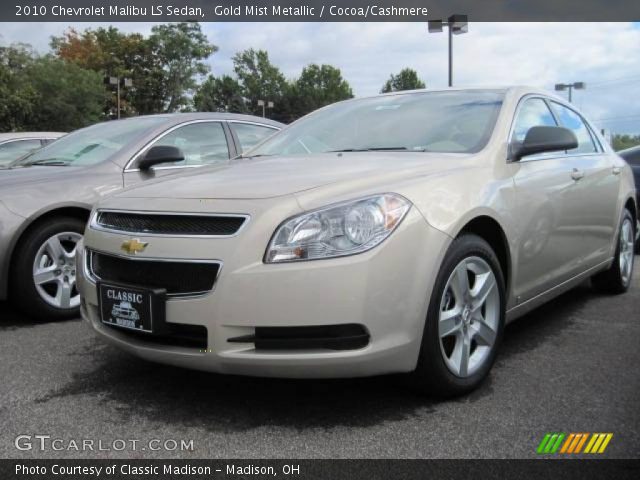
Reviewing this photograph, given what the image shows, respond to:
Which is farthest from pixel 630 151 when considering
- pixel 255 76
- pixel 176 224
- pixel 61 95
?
pixel 255 76

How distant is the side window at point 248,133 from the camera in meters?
5.53

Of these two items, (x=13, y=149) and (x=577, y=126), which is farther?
(x=13, y=149)

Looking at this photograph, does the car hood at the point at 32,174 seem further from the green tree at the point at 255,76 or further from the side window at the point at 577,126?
the green tree at the point at 255,76

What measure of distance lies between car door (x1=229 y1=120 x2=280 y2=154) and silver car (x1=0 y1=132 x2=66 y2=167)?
255 cm

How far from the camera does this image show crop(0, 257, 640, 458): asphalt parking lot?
2.34 m

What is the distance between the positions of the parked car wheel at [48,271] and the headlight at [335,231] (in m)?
2.39

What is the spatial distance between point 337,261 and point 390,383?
857mm

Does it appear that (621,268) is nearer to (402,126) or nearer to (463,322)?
(402,126)

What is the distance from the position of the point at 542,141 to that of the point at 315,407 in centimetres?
173

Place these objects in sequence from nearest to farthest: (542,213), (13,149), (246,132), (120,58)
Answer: (542,213) < (246,132) < (13,149) < (120,58)

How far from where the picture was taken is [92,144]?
4.96m

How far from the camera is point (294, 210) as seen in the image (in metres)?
2.45

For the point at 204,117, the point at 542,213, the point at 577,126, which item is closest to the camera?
the point at 542,213

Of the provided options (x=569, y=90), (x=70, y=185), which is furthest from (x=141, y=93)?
(x=70, y=185)
